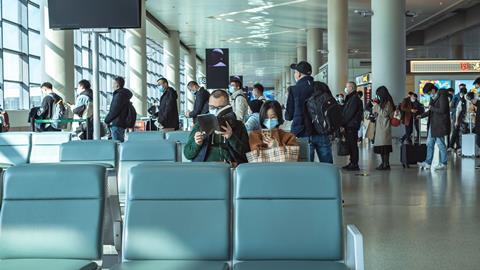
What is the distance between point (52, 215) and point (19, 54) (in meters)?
17.2

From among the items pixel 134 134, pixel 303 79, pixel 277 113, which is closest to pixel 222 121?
pixel 277 113

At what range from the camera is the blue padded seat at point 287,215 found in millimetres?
3961

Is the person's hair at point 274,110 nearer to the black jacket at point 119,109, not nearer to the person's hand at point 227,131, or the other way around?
the person's hand at point 227,131

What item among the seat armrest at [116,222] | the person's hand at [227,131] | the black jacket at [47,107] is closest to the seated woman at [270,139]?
the person's hand at [227,131]

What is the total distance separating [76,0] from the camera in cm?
815

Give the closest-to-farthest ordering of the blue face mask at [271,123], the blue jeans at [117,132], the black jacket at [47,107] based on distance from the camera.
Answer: the blue face mask at [271,123]
the blue jeans at [117,132]
the black jacket at [47,107]

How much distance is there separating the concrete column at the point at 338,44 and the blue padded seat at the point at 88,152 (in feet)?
81.5

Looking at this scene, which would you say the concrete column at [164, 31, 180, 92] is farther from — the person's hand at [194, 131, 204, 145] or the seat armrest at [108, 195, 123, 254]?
the seat armrest at [108, 195, 123, 254]

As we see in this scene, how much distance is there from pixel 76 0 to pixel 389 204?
4.97m

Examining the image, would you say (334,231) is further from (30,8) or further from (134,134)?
(30,8)

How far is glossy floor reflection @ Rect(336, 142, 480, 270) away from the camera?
614 centimetres

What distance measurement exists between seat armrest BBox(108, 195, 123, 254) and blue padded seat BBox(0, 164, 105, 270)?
60cm

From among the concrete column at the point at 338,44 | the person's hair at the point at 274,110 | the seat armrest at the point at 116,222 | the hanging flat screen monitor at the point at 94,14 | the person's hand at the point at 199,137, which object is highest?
the concrete column at the point at 338,44

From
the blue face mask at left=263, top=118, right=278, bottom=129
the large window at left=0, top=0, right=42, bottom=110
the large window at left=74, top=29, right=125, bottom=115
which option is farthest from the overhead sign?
the blue face mask at left=263, top=118, right=278, bottom=129
